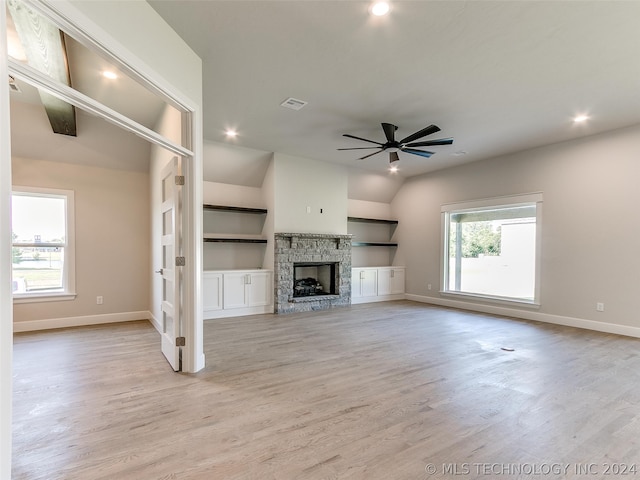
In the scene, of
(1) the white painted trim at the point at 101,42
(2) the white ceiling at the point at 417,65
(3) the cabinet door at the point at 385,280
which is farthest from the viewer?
(3) the cabinet door at the point at 385,280

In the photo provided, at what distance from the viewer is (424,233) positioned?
752 centimetres

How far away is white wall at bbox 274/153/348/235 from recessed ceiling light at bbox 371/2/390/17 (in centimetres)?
389

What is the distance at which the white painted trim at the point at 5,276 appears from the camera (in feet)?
4.05

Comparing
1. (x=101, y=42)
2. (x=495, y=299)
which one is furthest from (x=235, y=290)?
(x=495, y=299)

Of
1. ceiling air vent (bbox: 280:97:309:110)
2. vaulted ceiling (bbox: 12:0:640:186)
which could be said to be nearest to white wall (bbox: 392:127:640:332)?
vaulted ceiling (bbox: 12:0:640:186)

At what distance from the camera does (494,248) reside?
20.8 ft

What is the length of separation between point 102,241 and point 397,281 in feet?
20.5

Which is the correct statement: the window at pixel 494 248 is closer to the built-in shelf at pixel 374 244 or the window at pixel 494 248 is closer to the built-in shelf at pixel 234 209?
the built-in shelf at pixel 374 244

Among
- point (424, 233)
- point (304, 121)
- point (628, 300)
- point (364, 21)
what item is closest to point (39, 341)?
point (304, 121)

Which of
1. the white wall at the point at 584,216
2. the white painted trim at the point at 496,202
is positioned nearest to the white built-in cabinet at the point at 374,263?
the white painted trim at the point at 496,202

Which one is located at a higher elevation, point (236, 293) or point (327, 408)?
point (236, 293)

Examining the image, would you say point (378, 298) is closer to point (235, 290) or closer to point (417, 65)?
point (235, 290)

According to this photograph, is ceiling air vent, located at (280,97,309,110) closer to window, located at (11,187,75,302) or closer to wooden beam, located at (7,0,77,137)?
wooden beam, located at (7,0,77,137)

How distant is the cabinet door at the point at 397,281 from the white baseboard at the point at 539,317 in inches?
19.3
